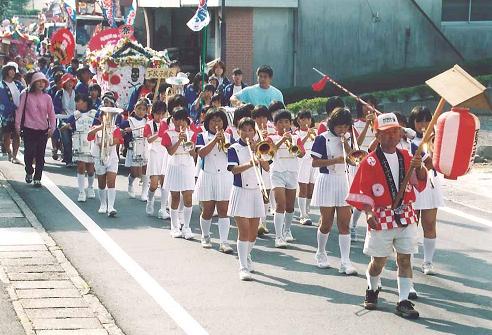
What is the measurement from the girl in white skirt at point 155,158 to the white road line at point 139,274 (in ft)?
3.35

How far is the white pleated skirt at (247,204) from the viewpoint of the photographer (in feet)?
35.3

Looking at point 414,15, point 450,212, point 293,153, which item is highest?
point 414,15

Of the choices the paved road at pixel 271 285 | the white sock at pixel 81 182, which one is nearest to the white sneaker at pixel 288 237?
the paved road at pixel 271 285

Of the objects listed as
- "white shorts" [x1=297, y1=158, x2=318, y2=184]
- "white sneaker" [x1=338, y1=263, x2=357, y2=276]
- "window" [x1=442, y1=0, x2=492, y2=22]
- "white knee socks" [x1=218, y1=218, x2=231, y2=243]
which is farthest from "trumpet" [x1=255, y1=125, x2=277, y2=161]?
"window" [x1=442, y1=0, x2=492, y2=22]

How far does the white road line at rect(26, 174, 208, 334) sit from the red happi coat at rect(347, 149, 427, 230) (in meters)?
1.91

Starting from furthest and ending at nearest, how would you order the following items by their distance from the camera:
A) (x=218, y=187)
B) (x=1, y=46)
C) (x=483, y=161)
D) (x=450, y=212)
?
1. (x=1, y=46)
2. (x=483, y=161)
3. (x=450, y=212)
4. (x=218, y=187)

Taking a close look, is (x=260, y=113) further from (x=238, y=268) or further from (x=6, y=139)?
(x=6, y=139)

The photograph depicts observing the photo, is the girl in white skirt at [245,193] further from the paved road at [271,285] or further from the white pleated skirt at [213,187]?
the white pleated skirt at [213,187]

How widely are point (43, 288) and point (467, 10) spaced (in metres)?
25.1

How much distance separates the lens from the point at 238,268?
11.1 meters

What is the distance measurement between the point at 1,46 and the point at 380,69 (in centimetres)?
1874

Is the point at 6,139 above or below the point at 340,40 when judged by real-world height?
below

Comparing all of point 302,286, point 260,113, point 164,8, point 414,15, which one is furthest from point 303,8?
point 302,286

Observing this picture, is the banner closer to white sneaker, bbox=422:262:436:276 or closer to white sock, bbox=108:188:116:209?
white sock, bbox=108:188:116:209
